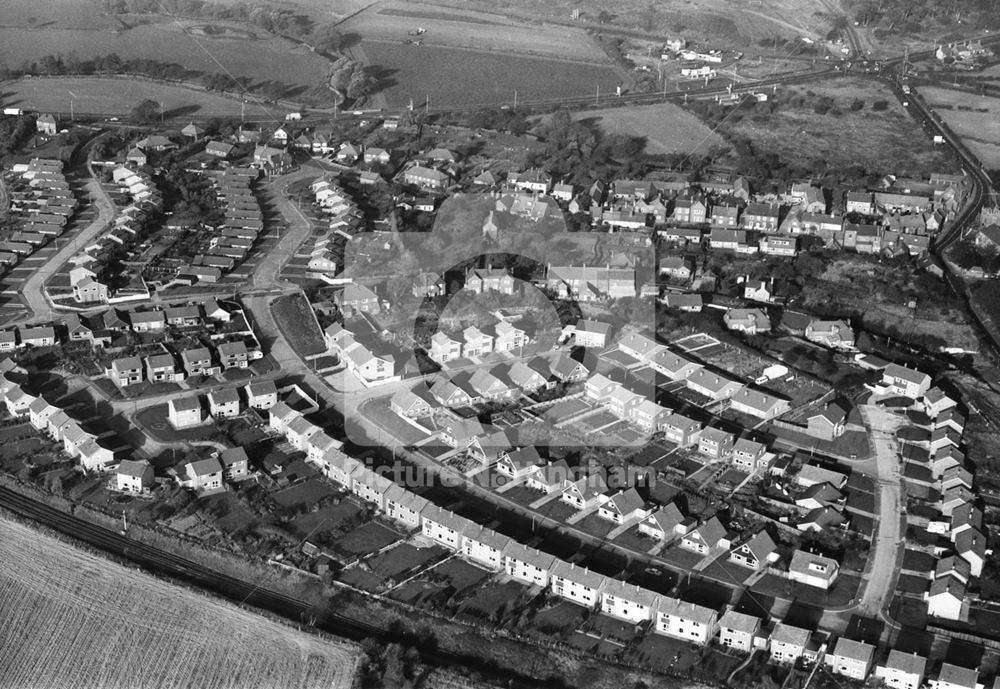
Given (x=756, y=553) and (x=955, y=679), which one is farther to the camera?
(x=756, y=553)

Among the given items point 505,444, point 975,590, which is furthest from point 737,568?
point 505,444

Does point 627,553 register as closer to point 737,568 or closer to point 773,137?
point 737,568

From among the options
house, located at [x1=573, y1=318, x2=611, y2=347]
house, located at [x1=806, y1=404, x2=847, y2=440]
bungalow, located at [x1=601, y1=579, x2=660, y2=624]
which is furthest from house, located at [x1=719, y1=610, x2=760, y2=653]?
house, located at [x1=573, y1=318, x2=611, y2=347]

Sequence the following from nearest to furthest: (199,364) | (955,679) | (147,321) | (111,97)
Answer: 1. (955,679)
2. (199,364)
3. (147,321)
4. (111,97)

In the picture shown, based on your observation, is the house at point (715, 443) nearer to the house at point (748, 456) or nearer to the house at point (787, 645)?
the house at point (748, 456)

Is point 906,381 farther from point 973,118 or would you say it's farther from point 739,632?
point 973,118

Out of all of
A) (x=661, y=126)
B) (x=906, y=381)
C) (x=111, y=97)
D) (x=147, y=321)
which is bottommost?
(x=147, y=321)

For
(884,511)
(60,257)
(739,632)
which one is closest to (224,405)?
(60,257)
